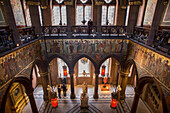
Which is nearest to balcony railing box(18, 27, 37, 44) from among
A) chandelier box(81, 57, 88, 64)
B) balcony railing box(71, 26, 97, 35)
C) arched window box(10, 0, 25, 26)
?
arched window box(10, 0, 25, 26)

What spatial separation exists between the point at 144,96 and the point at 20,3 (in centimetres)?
1404

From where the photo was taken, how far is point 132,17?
907 cm

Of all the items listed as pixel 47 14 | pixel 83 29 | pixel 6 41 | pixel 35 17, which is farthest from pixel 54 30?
pixel 6 41

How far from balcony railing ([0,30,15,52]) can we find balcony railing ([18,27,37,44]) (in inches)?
43.3

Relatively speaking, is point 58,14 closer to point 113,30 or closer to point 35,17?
point 35,17

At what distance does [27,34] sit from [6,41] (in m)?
2.76

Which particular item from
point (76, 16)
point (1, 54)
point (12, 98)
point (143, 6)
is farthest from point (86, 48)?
point (12, 98)

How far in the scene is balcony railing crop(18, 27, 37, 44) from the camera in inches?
290

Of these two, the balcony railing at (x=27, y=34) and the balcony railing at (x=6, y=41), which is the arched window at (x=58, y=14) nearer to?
the balcony railing at (x=27, y=34)

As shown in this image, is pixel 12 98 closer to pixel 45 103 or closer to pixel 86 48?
pixel 45 103

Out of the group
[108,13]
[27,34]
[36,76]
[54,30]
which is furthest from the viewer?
[36,76]

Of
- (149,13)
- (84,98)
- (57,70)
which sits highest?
(149,13)

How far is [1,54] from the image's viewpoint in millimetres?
5184

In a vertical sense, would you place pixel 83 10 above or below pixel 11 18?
above
